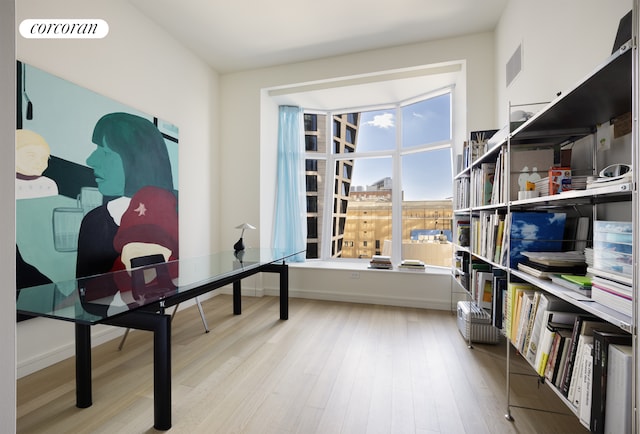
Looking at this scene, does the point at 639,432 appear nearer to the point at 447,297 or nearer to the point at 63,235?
the point at 447,297

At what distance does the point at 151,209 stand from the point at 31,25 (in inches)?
66.4

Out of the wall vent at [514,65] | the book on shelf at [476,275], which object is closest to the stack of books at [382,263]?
the book on shelf at [476,275]

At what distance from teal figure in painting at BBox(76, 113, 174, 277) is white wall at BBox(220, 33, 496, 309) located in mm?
1383

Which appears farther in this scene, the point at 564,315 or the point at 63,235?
the point at 63,235

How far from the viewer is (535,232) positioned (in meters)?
1.65

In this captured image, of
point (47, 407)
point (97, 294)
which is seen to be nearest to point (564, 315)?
point (97, 294)

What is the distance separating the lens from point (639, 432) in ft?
2.74

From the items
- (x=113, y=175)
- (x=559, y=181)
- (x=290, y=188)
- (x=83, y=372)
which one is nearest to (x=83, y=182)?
(x=113, y=175)

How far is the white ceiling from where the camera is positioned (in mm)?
3084

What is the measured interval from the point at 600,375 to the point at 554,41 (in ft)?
7.14

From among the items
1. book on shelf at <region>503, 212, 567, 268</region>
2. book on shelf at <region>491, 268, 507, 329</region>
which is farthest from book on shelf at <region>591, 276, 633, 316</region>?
book on shelf at <region>491, 268, 507, 329</region>

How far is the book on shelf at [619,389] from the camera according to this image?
3.02ft

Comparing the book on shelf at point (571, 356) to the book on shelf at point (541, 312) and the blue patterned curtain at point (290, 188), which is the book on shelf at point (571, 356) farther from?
the blue patterned curtain at point (290, 188)

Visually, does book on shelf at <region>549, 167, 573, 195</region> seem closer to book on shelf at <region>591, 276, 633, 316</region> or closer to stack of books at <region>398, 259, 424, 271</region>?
book on shelf at <region>591, 276, 633, 316</region>
